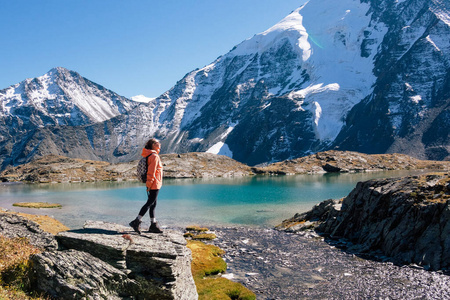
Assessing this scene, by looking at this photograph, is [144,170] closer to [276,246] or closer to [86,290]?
[86,290]

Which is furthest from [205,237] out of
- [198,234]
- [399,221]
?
[399,221]

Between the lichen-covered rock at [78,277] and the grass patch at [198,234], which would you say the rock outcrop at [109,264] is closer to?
the lichen-covered rock at [78,277]

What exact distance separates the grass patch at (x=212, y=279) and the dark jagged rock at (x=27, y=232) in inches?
335

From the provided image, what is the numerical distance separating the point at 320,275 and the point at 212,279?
7.69 meters

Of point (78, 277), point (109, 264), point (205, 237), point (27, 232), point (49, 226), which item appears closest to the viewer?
point (78, 277)

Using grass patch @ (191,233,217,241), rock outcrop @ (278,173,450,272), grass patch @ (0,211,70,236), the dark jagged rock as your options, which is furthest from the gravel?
grass patch @ (0,211,70,236)

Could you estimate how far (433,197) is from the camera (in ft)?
88.9

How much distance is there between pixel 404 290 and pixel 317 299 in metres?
5.61

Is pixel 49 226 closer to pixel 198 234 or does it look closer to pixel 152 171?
pixel 198 234

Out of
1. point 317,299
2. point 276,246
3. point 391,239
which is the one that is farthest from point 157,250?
point 391,239

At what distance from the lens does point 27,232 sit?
15.7 m

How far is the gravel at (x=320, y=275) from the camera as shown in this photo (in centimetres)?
1972

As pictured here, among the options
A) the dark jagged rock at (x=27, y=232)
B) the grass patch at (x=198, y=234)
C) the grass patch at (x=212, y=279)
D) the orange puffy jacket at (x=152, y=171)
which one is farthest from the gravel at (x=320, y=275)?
the dark jagged rock at (x=27, y=232)

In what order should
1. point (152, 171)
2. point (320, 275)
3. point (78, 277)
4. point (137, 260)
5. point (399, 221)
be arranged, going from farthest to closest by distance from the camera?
point (399, 221), point (320, 275), point (152, 171), point (137, 260), point (78, 277)
